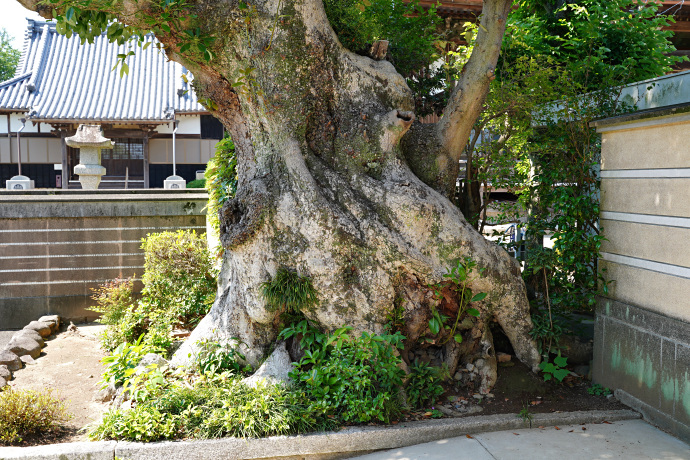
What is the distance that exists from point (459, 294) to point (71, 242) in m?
7.30

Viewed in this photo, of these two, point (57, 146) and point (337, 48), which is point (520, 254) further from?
point (57, 146)

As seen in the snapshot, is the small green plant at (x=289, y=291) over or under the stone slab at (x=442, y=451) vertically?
over

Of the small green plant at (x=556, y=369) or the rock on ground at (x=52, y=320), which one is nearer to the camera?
the small green plant at (x=556, y=369)

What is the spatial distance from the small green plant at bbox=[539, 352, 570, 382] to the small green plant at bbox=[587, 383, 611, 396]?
0.27 m

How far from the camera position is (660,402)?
4742mm

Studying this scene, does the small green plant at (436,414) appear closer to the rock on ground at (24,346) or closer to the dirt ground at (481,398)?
the dirt ground at (481,398)

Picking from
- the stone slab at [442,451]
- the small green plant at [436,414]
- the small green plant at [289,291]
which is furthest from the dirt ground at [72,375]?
the small green plant at [436,414]

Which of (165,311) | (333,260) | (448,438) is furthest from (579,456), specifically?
(165,311)

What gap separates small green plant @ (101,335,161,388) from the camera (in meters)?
5.47

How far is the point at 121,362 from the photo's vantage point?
18.4 ft

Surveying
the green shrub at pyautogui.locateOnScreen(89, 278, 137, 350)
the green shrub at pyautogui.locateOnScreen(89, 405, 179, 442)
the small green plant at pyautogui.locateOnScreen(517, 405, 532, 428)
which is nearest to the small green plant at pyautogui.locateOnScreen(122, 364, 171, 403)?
the green shrub at pyautogui.locateOnScreen(89, 405, 179, 442)

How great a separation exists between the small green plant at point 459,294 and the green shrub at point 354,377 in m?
0.42

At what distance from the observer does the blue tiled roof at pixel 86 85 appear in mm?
20375

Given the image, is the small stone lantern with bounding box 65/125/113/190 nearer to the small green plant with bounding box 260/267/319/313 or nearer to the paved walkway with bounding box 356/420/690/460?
the small green plant with bounding box 260/267/319/313
